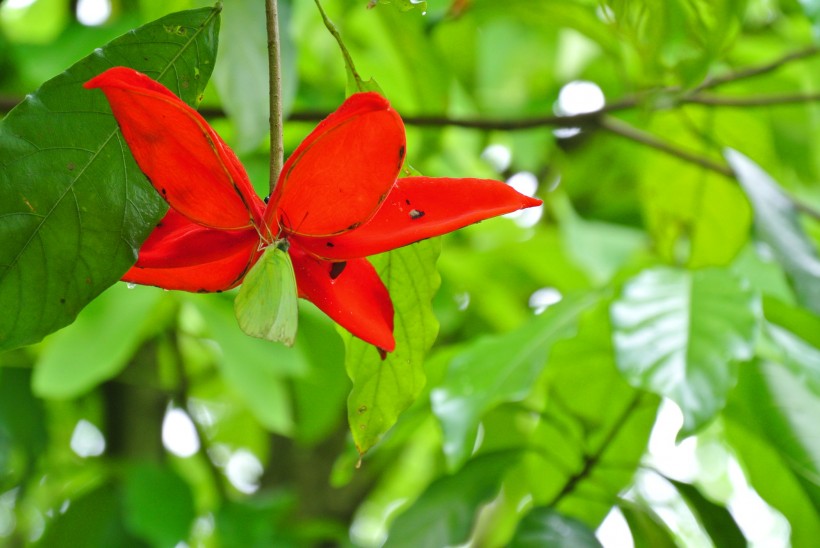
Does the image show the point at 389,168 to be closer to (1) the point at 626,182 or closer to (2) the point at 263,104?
(2) the point at 263,104

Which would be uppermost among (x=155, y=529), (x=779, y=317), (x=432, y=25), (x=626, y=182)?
(x=432, y=25)

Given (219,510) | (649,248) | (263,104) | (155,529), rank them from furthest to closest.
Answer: (649,248)
(219,510)
(155,529)
(263,104)

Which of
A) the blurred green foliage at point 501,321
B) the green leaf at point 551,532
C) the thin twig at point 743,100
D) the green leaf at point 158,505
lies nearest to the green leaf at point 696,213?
the blurred green foliage at point 501,321

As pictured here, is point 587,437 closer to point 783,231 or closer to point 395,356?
point 783,231

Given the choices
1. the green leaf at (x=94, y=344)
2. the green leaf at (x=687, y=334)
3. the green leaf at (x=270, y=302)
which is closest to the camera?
the green leaf at (x=270, y=302)

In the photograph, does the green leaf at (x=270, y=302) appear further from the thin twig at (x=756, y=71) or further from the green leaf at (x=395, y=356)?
the thin twig at (x=756, y=71)

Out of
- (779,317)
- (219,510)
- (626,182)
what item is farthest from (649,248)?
(219,510)
